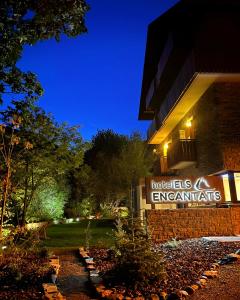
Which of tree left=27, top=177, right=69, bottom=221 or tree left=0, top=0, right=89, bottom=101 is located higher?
tree left=0, top=0, right=89, bottom=101

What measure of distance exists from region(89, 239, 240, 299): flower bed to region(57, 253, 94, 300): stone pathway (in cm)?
38

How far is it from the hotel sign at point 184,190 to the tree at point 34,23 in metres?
6.55

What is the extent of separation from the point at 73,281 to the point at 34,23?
5.44 m

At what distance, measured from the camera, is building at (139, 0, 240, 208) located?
12.6 meters

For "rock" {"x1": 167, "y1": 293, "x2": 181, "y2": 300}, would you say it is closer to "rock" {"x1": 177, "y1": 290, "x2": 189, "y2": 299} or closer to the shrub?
"rock" {"x1": 177, "y1": 290, "x2": 189, "y2": 299}

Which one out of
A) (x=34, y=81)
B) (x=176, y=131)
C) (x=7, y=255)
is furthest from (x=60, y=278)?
(x=176, y=131)

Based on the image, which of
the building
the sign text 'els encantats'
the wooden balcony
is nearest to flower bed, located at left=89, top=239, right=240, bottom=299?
the sign text 'els encantats'

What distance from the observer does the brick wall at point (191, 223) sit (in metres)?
10.2

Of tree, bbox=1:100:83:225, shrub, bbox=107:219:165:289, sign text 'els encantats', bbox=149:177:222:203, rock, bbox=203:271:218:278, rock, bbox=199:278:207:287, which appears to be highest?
tree, bbox=1:100:83:225

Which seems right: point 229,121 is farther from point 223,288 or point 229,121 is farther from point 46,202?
point 46,202

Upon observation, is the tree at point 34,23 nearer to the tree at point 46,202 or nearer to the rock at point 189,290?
the rock at point 189,290

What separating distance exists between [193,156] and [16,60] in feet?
38.0

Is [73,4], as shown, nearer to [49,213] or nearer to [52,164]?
[52,164]

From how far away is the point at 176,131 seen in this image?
789 inches
